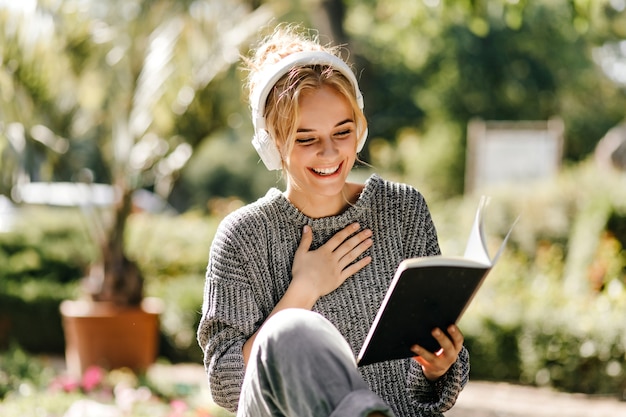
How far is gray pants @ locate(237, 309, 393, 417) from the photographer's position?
1850 mm

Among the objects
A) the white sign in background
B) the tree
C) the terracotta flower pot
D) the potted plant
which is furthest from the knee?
the white sign in background

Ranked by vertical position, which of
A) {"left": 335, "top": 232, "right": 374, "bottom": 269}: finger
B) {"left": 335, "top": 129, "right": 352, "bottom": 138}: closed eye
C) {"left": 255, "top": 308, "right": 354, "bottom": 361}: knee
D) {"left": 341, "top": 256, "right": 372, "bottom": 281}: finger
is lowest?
{"left": 255, "top": 308, "right": 354, "bottom": 361}: knee

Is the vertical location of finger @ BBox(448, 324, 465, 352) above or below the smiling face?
below

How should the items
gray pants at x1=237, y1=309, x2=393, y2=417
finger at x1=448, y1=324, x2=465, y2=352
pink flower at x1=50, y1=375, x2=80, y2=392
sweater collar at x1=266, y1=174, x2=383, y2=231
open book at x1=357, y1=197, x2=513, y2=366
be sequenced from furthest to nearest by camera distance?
pink flower at x1=50, y1=375, x2=80, y2=392, sweater collar at x1=266, y1=174, x2=383, y2=231, finger at x1=448, y1=324, x2=465, y2=352, open book at x1=357, y1=197, x2=513, y2=366, gray pants at x1=237, y1=309, x2=393, y2=417

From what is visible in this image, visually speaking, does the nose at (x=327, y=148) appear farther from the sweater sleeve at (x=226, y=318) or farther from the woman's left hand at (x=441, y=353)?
the woman's left hand at (x=441, y=353)

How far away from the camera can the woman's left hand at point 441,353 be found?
7.29ft

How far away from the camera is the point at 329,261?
2.48 metres

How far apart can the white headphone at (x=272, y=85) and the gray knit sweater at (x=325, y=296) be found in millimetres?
135

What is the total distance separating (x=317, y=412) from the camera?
1.86m

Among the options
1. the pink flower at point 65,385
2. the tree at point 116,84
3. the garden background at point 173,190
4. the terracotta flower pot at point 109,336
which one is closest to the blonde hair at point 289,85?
the garden background at point 173,190

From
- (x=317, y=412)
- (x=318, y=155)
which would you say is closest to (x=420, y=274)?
(x=317, y=412)

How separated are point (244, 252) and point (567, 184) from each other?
8.70m

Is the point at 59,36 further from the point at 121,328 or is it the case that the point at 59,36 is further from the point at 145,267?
the point at 145,267

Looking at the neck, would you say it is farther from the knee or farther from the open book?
the knee
